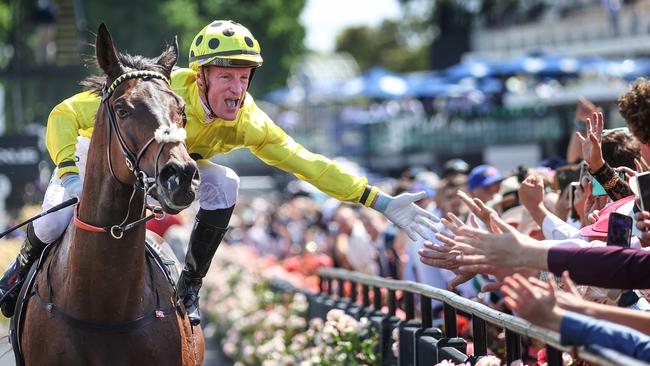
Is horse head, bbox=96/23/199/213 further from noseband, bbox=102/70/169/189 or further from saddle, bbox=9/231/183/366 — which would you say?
saddle, bbox=9/231/183/366

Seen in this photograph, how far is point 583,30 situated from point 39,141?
81.4 feet

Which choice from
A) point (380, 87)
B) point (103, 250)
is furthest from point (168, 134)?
point (380, 87)

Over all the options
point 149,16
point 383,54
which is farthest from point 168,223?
point 383,54

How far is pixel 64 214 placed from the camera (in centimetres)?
606

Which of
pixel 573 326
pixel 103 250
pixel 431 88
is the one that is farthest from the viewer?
pixel 431 88

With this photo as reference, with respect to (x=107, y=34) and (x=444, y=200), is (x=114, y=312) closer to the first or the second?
(x=107, y=34)

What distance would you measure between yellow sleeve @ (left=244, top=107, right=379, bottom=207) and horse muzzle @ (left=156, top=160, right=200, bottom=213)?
1452 millimetres

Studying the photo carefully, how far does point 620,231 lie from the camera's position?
14.1ft

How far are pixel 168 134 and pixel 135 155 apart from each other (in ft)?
0.85

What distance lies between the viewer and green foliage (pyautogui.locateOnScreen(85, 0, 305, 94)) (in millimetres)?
46781

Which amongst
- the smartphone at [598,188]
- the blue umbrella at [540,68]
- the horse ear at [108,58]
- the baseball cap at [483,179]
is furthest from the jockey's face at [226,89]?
the blue umbrella at [540,68]

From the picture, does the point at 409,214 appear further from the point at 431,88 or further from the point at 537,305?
the point at 431,88

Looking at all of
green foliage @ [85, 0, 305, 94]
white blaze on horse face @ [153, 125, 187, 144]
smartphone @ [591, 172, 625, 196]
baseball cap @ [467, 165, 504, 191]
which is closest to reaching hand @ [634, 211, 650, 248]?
smartphone @ [591, 172, 625, 196]

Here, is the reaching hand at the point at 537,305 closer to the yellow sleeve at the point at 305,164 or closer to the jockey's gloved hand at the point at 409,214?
the jockey's gloved hand at the point at 409,214
